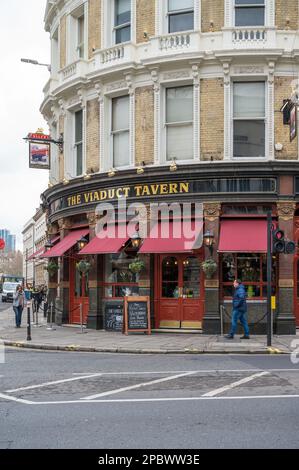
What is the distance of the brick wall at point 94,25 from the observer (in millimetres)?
23891

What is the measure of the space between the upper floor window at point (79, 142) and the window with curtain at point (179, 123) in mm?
4638

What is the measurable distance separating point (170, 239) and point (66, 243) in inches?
208

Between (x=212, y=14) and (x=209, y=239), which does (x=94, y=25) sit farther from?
(x=209, y=239)

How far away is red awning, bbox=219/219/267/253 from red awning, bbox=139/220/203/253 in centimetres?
90

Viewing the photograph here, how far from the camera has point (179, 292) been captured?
2169 cm

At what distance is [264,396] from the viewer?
31.6 feet

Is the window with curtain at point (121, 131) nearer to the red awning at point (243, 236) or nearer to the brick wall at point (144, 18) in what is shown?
the brick wall at point (144, 18)

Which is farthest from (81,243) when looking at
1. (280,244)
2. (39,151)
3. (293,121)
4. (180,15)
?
(180,15)

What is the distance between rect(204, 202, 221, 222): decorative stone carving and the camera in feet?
68.1

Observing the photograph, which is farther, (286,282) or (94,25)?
(94,25)

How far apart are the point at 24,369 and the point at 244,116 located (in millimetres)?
12121

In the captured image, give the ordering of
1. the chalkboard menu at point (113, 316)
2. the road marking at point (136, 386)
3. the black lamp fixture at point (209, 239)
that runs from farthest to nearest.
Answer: the chalkboard menu at point (113, 316)
the black lamp fixture at point (209, 239)
the road marking at point (136, 386)

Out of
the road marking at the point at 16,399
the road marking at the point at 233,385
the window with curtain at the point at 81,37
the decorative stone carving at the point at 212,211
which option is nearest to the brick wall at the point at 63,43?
the window with curtain at the point at 81,37
